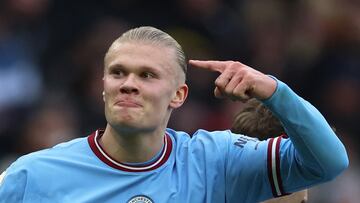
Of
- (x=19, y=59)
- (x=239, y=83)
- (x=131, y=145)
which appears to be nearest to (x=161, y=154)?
(x=131, y=145)

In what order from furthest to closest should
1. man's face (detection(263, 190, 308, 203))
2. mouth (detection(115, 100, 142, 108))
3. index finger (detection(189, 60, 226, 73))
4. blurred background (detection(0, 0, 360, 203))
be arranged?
1. blurred background (detection(0, 0, 360, 203))
2. man's face (detection(263, 190, 308, 203))
3. mouth (detection(115, 100, 142, 108))
4. index finger (detection(189, 60, 226, 73))

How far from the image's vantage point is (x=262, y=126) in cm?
529

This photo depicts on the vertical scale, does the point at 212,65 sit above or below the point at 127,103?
above

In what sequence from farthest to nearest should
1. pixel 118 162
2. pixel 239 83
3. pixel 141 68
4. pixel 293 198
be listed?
pixel 293 198
pixel 118 162
pixel 141 68
pixel 239 83

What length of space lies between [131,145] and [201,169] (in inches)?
13.1

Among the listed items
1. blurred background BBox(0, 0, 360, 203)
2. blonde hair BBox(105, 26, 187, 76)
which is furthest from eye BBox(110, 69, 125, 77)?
blurred background BBox(0, 0, 360, 203)

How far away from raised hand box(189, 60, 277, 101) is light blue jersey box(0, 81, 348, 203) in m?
0.05

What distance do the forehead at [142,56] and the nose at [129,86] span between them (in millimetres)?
76

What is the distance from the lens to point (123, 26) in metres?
9.84

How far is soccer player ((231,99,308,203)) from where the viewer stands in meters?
5.20

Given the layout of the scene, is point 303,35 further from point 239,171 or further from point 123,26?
point 239,171

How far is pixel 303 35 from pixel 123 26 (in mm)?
1910

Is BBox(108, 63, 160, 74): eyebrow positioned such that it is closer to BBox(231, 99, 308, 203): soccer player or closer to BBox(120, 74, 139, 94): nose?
BBox(120, 74, 139, 94): nose

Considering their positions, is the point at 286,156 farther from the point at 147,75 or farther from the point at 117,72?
the point at 117,72
